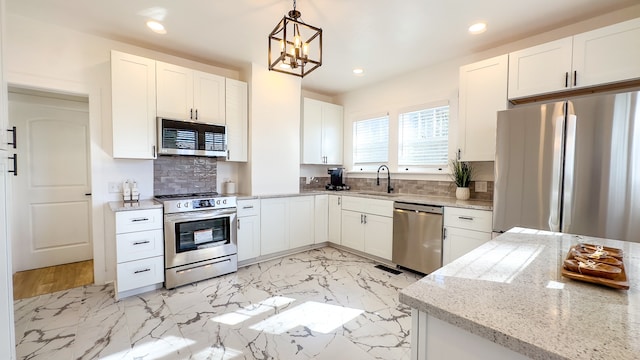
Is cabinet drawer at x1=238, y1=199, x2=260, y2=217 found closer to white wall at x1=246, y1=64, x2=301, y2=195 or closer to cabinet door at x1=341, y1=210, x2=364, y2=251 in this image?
white wall at x1=246, y1=64, x2=301, y2=195

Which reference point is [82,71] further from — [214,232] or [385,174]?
[385,174]

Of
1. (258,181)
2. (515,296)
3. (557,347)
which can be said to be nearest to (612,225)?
(515,296)

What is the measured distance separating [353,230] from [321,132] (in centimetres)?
174

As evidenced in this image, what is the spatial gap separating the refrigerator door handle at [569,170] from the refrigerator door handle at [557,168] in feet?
0.10

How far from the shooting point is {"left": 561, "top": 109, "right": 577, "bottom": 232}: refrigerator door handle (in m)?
2.18

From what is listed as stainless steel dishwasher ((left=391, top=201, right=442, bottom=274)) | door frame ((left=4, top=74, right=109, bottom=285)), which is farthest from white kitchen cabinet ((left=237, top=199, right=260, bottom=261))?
stainless steel dishwasher ((left=391, top=201, right=442, bottom=274))

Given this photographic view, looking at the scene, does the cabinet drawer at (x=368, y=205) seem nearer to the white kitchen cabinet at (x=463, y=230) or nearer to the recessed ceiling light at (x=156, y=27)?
the white kitchen cabinet at (x=463, y=230)

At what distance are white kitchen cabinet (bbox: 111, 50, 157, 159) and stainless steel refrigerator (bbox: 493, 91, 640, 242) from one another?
3588 millimetres

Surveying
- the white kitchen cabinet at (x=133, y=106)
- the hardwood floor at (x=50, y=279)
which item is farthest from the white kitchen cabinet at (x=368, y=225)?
the hardwood floor at (x=50, y=279)

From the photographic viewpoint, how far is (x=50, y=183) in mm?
3395

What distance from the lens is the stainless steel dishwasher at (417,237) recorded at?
306 centimetres

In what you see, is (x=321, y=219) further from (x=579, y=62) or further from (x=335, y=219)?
(x=579, y=62)

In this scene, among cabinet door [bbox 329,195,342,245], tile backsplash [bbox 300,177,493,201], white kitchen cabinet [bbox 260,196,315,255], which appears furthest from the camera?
cabinet door [bbox 329,195,342,245]

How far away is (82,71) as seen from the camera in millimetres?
2916
